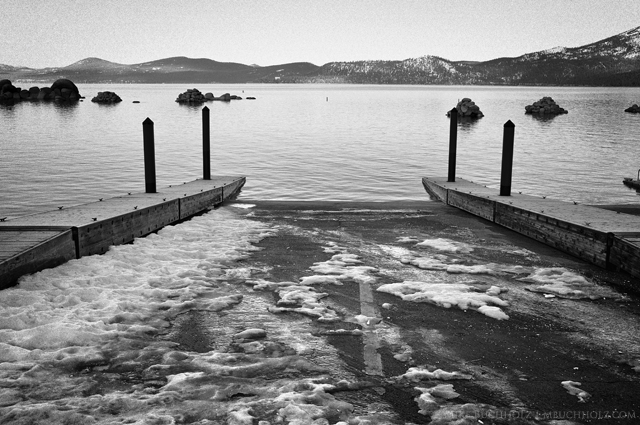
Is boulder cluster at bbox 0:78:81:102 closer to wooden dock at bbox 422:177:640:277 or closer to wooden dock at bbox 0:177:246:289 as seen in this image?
wooden dock at bbox 0:177:246:289

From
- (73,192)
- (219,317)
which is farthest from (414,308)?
(73,192)

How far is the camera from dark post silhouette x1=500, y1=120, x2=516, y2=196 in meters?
13.8

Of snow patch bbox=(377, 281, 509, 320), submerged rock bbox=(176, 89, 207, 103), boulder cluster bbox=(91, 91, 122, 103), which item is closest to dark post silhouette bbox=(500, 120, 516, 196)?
snow patch bbox=(377, 281, 509, 320)

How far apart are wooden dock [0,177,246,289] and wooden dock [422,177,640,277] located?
6.91 m

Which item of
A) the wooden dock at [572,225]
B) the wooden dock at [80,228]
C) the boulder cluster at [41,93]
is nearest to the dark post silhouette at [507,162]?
the wooden dock at [572,225]

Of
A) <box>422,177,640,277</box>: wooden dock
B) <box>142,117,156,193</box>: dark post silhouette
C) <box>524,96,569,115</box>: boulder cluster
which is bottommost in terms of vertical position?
<box>422,177,640,277</box>: wooden dock

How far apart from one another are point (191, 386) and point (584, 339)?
420cm

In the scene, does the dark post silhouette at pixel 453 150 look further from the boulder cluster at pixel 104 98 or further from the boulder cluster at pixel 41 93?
the boulder cluster at pixel 41 93

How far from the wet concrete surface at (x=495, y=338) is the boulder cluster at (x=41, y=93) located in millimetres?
142775

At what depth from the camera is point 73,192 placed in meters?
25.0

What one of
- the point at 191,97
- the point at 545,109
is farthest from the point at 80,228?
the point at 191,97

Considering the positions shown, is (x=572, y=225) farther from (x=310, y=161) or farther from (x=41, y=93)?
(x=41, y=93)

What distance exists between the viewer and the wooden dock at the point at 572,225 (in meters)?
8.71

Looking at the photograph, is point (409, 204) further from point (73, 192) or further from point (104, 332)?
point (73, 192)
